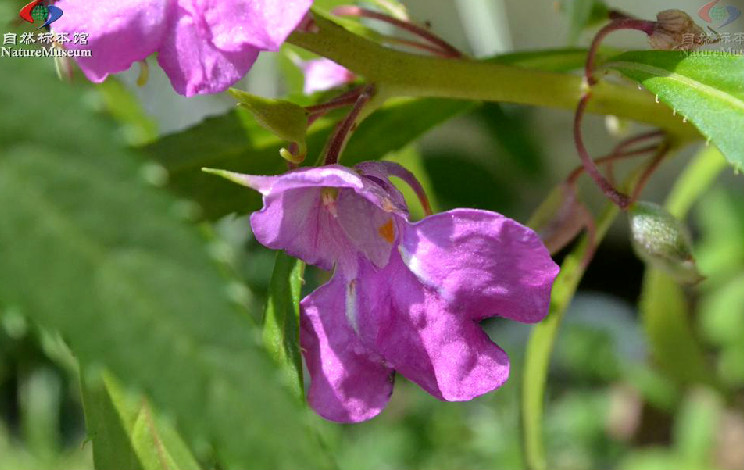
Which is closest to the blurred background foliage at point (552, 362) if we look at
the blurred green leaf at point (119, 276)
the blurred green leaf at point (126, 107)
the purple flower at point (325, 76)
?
the blurred green leaf at point (126, 107)

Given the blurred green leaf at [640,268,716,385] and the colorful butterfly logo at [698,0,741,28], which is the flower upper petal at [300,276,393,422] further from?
the blurred green leaf at [640,268,716,385]

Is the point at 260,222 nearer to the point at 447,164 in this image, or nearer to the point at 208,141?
the point at 208,141

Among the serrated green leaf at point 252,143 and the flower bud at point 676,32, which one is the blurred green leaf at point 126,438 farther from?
the flower bud at point 676,32

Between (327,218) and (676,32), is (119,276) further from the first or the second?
(676,32)

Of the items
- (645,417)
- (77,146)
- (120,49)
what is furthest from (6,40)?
(645,417)

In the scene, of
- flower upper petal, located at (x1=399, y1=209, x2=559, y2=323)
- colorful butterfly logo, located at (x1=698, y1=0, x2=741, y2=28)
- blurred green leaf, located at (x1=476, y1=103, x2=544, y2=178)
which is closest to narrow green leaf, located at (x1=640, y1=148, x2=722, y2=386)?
colorful butterfly logo, located at (x1=698, y1=0, x2=741, y2=28)
